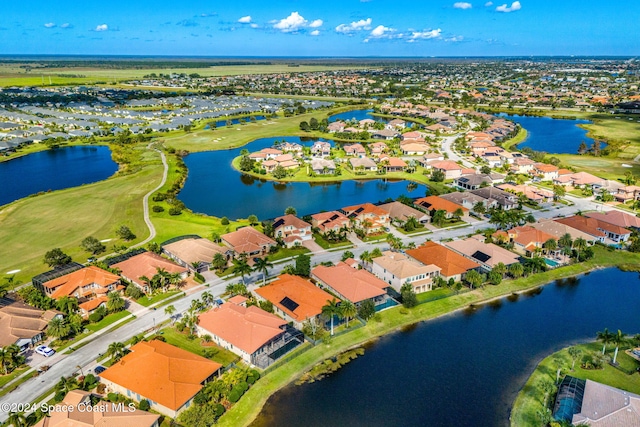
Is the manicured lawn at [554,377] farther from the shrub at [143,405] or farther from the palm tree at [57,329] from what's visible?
the palm tree at [57,329]

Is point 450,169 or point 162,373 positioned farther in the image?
point 450,169

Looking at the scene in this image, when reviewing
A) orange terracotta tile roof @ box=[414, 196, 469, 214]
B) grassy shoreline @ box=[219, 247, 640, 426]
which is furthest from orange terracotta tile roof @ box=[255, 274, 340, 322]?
orange terracotta tile roof @ box=[414, 196, 469, 214]

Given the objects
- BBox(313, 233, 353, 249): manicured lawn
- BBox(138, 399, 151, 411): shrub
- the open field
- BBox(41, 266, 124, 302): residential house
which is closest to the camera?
BBox(138, 399, 151, 411): shrub

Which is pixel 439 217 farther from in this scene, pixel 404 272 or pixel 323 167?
pixel 323 167

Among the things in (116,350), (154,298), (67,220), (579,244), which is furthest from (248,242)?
(579,244)

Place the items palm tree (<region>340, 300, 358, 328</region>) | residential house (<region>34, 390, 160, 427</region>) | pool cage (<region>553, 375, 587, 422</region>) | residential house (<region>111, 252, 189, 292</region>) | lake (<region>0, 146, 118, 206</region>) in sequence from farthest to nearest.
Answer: lake (<region>0, 146, 118, 206</region>)
residential house (<region>111, 252, 189, 292</region>)
palm tree (<region>340, 300, 358, 328</region>)
pool cage (<region>553, 375, 587, 422</region>)
residential house (<region>34, 390, 160, 427</region>)

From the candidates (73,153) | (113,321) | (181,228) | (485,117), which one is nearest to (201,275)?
(113,321)

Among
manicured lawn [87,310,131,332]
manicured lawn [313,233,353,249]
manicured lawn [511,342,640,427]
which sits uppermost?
manicured lawn [313,233,353,249]

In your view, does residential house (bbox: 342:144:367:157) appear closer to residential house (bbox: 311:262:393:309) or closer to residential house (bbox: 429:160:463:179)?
residential house (bbox: 429:160:463:179)

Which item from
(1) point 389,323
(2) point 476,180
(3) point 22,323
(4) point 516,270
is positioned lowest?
(1) point 389,323
